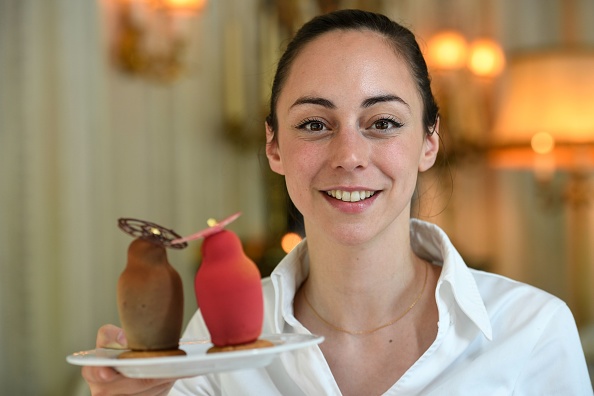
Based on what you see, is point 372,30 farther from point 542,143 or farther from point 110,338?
point 542,143

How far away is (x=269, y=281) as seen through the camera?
5.83 ft

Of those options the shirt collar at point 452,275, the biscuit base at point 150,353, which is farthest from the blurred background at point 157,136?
the biscuit base at point 150,353

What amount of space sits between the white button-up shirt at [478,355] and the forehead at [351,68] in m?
0.35

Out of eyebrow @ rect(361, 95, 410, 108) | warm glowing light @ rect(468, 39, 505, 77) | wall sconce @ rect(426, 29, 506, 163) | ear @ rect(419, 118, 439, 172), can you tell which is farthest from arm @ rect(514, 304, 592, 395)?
warm glowing light @ rect(468, 39, 505, 77)

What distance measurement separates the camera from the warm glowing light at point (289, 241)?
12.1 feet

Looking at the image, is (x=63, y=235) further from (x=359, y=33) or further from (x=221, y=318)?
(x=221, y=318)

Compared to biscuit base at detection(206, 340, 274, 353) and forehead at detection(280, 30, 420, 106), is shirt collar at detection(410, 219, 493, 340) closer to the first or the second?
forehead at detection(280, 30, 420, 106)

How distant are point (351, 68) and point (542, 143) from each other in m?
2.22

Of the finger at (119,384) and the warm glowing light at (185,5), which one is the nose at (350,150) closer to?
the finger at (119,384)

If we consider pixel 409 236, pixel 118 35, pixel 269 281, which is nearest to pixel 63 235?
pixel 118 35

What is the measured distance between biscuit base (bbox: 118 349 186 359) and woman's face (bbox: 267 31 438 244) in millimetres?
437

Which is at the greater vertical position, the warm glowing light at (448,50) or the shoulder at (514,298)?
the warm glowing light at (448,50)

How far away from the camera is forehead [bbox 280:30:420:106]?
56.1 inches

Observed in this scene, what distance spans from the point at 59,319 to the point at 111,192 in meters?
0.58
